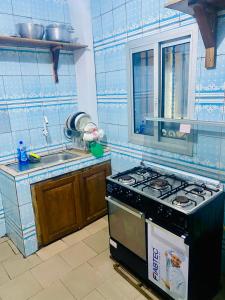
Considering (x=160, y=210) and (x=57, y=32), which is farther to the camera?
(x=57, y=32)

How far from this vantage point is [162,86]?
6.59ft

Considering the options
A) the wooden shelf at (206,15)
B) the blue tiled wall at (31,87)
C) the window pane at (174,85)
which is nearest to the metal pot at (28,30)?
the blue tiled wall at (31,87)

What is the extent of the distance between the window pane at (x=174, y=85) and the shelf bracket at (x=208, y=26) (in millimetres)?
262

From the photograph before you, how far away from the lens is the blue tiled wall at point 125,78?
1.61 meters

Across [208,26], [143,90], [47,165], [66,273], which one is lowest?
[66,273]

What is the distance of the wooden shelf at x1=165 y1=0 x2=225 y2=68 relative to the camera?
133 centimetres

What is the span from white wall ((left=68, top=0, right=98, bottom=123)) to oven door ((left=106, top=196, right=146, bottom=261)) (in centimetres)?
126

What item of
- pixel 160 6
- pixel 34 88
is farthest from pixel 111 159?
pixel 160 6

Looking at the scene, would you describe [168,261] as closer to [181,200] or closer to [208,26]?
[181,200]

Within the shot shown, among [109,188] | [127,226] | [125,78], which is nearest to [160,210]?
[127,226]

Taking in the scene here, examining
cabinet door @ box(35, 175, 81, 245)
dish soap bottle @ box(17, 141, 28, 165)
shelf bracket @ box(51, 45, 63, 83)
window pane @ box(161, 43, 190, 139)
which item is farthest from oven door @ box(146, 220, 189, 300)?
shelf bracket @ box(51, 45, 63, 83)

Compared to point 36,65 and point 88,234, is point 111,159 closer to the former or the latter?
point 88,234

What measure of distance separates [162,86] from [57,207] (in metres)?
1.48

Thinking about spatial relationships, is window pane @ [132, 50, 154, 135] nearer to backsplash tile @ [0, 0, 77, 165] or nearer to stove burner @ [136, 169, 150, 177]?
stove burner @ [136, 169, 150, 177]
